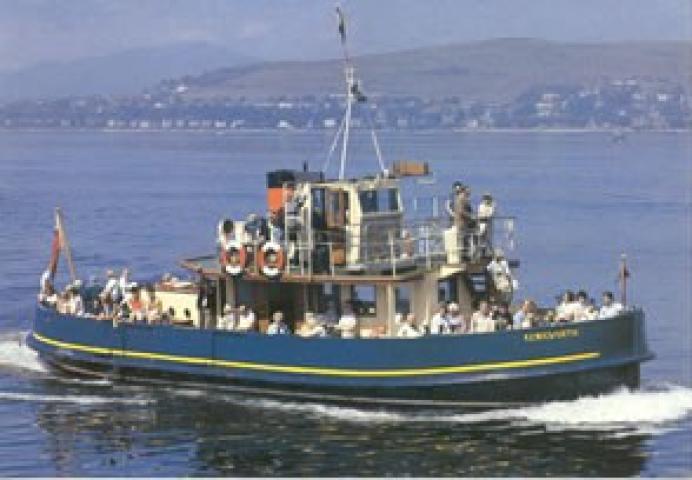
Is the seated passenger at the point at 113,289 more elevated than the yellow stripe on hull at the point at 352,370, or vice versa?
the seated passenger at the point at 113,289

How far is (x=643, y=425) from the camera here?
33.8 meters

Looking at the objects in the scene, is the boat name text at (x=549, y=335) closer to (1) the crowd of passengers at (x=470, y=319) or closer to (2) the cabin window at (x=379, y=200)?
(1) the crowd of passengers at (x=470, y=319)

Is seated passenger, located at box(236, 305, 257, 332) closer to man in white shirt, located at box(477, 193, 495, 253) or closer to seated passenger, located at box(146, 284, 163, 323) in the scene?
seated passenger, located at box(146, 284, 163, 323)

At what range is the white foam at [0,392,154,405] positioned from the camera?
37312 mm

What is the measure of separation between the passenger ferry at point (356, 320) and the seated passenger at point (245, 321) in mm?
33

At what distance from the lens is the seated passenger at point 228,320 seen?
3650 cm

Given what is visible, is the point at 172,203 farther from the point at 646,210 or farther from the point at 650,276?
the point at 650,276

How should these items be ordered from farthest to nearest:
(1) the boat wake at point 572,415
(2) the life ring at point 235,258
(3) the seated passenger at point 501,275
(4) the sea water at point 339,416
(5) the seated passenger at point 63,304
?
(5) the seated passenger at point 63,304
(2) the life ring at point 235,258
(3) the seated passenger at point 501,275
(1) the boat wake at point 572,415
(4) the sea water at point 339,416

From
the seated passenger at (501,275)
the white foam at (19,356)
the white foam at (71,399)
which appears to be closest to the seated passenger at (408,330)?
the seated passenger at (501,275)

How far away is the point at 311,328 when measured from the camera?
116ft

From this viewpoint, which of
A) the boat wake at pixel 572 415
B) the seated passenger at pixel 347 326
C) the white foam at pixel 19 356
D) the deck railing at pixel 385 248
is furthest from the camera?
the white foam at pixel 19 356

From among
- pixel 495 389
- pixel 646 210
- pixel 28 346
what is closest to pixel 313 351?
pixel 495 389

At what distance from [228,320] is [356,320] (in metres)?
3.09

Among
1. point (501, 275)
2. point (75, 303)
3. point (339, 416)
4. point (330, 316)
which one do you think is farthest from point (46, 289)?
point (501, 275)
